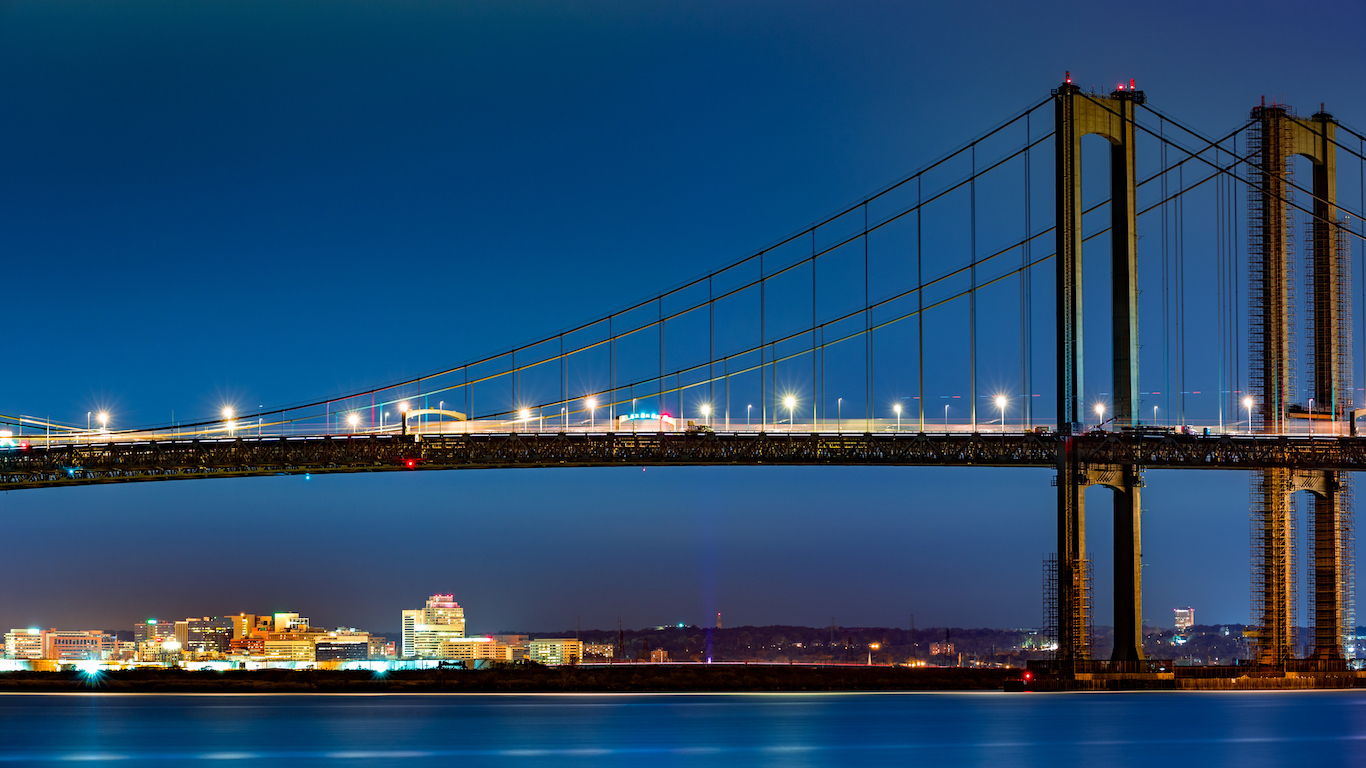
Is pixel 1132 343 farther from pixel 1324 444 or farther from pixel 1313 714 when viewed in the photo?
pixel 1313 714

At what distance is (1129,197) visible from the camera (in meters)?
52.8

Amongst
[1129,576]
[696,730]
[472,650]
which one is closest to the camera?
[696,730]

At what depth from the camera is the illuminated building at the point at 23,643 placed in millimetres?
108688

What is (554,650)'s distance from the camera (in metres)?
104

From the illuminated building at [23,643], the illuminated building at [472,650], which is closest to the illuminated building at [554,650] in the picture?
the illuminated building at [472,650]

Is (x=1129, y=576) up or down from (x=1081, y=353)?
down

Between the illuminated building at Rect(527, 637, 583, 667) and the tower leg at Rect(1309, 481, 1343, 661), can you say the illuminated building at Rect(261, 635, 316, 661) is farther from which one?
the tower leg at Rect(1309, 481, 1343, 661)

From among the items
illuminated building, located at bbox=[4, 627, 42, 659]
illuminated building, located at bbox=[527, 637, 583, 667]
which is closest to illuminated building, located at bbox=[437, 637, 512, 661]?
illuminated building, located at bbox=[527, 637, 583, 667]

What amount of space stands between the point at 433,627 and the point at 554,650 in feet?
33.6

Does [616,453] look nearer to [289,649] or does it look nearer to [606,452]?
[606,452]

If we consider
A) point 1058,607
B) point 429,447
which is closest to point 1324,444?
point 1058,607

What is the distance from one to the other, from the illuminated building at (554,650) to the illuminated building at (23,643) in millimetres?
33277

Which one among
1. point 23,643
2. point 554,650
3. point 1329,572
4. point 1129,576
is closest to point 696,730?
point 1129,576

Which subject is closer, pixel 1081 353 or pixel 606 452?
pixel 1081 353
